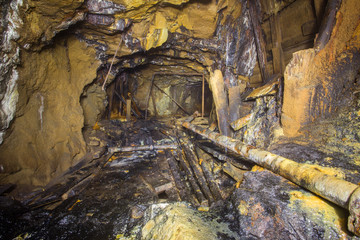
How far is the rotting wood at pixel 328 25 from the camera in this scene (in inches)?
96.3

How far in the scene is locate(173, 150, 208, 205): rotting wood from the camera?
2586mm

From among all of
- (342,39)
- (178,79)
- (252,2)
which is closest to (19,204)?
(342,39)

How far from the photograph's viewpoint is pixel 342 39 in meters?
2.30

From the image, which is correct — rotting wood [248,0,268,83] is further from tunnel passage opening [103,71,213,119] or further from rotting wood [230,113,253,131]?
tunnel passage opening [103,71,213,119]

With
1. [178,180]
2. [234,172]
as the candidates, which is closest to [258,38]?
[234,172]

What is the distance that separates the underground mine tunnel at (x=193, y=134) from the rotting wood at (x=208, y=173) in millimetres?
26

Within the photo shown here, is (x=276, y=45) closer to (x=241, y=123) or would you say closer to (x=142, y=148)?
(x=241, y=123)

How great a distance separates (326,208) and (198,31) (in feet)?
18.9

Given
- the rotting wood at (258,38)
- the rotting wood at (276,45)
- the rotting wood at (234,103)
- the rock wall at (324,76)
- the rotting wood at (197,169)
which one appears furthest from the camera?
the rotting wood at (258,38)

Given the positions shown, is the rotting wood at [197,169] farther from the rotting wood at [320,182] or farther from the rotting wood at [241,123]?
the rotting wood at [241,123]

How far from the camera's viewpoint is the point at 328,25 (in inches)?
97.2

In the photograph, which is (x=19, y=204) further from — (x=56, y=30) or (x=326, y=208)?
(x=326, y=208)

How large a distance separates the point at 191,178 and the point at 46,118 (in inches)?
139

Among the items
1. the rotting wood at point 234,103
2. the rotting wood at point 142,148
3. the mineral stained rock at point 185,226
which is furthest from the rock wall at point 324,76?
the rotting wood at point 142,148
